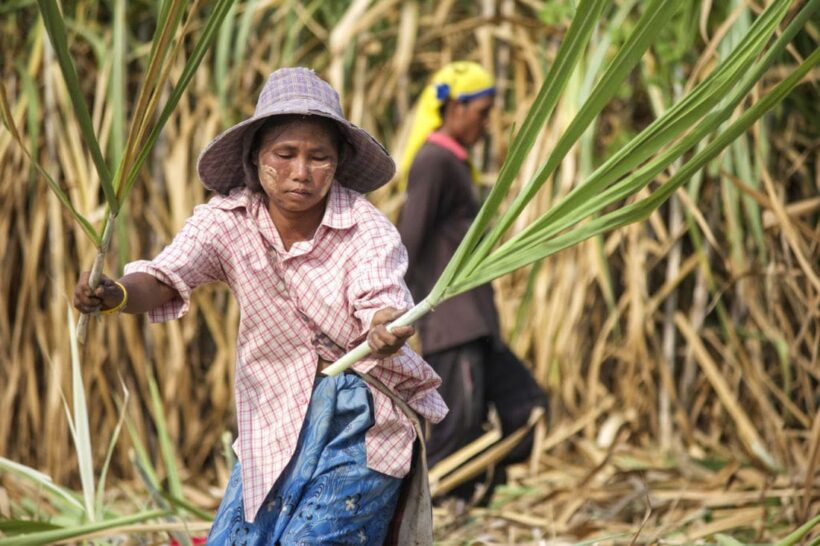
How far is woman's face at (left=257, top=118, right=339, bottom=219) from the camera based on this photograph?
232 cm

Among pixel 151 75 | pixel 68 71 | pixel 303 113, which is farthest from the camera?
pixel 303 113

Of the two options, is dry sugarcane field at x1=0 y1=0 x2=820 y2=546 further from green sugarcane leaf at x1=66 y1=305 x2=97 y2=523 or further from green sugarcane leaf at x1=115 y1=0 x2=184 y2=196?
green sugarcane leaf at x1=115 y1=0 x2=184 y2=196

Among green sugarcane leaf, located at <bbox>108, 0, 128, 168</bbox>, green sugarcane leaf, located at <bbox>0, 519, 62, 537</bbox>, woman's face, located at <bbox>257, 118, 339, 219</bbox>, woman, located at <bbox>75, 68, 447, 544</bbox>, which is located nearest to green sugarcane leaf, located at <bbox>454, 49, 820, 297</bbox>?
woman, located at <bbox>75, 68, 447, 544</bbox>

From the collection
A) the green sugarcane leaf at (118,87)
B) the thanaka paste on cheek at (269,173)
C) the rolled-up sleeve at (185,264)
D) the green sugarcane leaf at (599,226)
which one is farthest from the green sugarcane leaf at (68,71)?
the green sugarcane leaf at (118,87)

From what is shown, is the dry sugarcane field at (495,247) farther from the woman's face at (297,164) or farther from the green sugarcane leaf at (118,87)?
the woman's face at (297,164)

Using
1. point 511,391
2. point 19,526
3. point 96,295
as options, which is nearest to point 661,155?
point 96,295

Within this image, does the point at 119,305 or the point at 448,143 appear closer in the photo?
the point at 119,305

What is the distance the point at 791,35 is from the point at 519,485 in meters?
3.14

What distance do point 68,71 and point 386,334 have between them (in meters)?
0.60

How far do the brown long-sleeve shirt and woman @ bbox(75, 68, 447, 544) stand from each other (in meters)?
1.60

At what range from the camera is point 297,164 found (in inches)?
91.6

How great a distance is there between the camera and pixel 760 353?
506 cm

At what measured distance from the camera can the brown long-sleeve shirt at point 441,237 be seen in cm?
404

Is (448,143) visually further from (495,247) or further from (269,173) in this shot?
(269,173)
